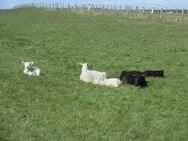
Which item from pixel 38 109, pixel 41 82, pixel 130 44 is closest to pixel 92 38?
pixel 130 44

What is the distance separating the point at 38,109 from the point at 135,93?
3.16 metres

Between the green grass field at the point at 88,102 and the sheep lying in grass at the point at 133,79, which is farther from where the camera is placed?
the sheep lying in grass at the point at 133,79

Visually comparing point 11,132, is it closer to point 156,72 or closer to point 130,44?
point 156,72

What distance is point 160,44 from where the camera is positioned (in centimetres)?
2719

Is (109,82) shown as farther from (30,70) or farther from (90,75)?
(30,70)

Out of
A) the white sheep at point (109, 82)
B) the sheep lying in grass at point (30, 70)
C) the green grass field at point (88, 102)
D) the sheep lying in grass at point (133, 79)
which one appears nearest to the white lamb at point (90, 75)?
the white sheep at point (109, 82)

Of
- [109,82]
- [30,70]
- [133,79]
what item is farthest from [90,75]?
[30,70]

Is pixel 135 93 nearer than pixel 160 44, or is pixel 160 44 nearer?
pixel 135 93

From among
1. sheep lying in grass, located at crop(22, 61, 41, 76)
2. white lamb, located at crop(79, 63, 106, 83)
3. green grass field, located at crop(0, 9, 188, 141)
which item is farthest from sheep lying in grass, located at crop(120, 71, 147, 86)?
sheep lying in grass, located at crop(22, 61, 41, 76)

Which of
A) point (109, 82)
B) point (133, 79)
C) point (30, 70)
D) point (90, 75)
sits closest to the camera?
point (109, 82)

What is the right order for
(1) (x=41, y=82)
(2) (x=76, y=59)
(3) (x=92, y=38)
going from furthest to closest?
(3) (x=92, y=38)
(2) (x=76, y=59)
(1) (x=41, y=82)

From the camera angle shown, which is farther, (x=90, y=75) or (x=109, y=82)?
(x=90, y=75)

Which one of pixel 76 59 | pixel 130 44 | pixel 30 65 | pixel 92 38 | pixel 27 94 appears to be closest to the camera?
pixel 27 94

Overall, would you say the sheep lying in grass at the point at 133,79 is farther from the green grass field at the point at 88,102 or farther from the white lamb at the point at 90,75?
the white lamb at the point at 90,75
